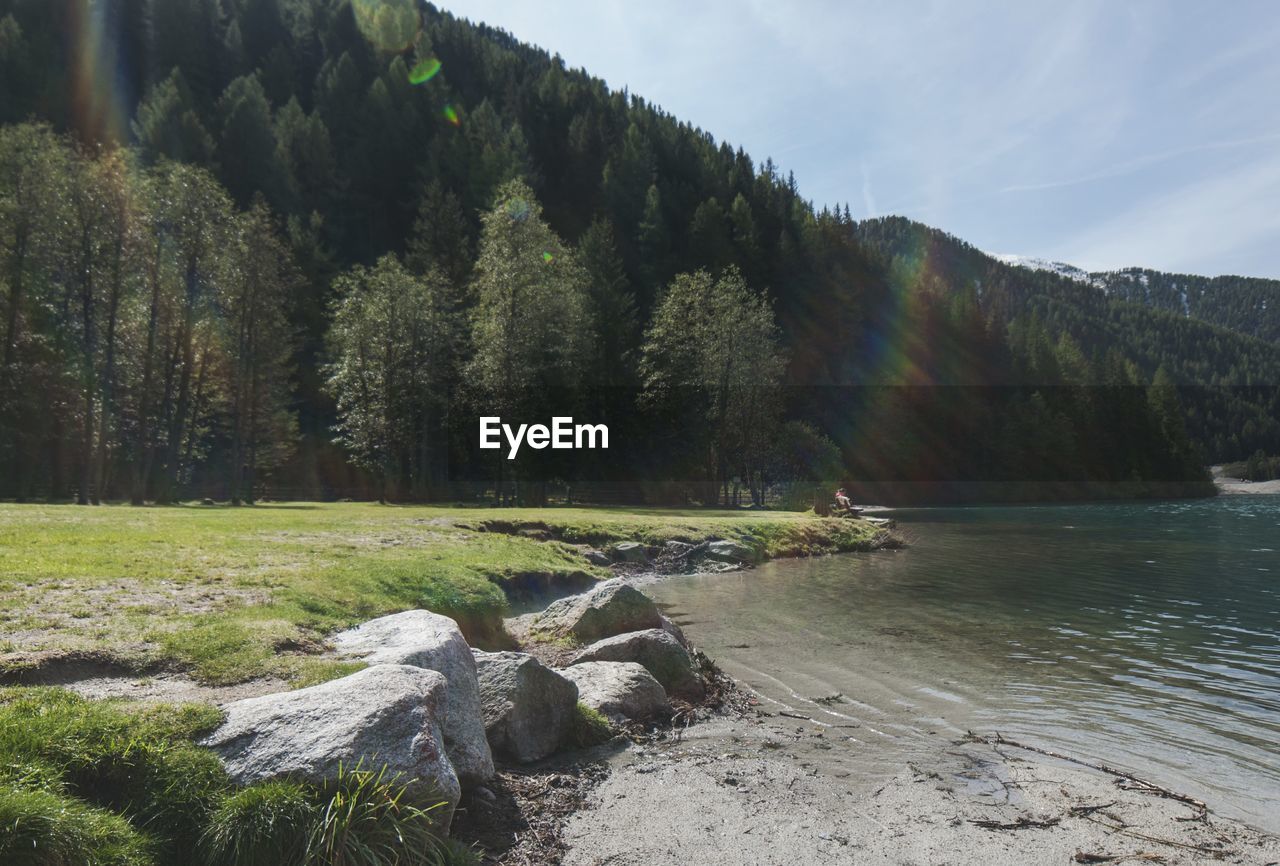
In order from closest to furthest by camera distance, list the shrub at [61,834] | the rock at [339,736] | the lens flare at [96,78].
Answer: the shrub at [61,834] < the rock at [339,736] < the lens flare at [96,78]

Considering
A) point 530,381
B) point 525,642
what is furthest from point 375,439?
point 525,642

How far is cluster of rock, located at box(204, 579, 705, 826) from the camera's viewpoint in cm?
583

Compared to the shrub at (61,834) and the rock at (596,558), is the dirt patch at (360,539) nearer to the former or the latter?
the rock at (596,558)

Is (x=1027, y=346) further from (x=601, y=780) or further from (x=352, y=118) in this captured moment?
(x=601, y=780)

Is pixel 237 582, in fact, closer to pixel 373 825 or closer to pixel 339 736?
pixel 339 736

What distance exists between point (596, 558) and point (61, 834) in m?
22.1

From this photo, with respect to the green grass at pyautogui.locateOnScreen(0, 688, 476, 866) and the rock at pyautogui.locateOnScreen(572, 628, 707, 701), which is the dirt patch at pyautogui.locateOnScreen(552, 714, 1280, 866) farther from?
the rock at pyautogui.locateOnScreen(572, 628, 707, 701)

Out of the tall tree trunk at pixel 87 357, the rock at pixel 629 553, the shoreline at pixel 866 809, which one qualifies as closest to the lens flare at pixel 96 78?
the tall tree trunk at pixel 87 357

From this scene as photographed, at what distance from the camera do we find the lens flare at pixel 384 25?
458 feet

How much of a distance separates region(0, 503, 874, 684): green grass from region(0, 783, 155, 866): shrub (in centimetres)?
247

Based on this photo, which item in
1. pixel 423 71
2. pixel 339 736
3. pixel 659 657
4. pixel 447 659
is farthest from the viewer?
pixel 423 71

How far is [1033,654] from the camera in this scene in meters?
14.0

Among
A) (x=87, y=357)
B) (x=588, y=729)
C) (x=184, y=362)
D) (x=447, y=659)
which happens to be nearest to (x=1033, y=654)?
(x=588, y=729)

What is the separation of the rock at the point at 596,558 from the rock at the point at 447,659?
16397 mm
